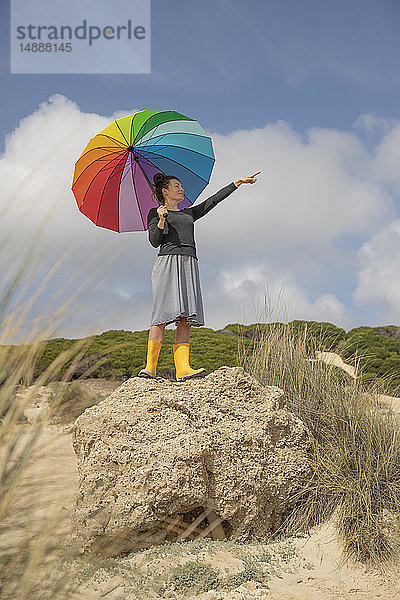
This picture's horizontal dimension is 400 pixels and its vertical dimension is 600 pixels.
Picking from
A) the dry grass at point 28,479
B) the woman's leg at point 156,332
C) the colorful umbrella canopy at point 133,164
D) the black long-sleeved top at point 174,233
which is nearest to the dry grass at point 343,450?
the woman's leg at point 156,332

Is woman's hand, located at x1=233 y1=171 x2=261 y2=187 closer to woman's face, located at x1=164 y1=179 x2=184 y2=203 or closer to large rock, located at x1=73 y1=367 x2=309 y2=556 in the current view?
woman's face, located at x1=164 y1=179 x2=184 y2=203

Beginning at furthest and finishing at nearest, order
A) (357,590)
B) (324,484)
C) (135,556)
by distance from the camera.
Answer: (324,484)
(135,556)
(357,590)

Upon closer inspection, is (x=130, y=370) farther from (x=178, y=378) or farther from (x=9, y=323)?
(x=9, y=323)

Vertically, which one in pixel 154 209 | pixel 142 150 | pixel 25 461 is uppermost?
pixel 142 150

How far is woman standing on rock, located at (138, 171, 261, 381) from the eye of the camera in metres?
4.65

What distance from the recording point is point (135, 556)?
3775 millimetres

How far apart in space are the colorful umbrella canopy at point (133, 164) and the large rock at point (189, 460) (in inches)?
73.9

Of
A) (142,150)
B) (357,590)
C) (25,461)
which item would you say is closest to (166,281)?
(142,150)

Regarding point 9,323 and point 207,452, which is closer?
point 9,323

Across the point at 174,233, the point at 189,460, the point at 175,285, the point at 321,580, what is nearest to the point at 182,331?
the point at 175,285

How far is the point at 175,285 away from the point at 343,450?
2029 mm

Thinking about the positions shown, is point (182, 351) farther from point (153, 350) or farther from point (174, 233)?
point (174, 233)

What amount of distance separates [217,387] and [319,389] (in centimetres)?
113

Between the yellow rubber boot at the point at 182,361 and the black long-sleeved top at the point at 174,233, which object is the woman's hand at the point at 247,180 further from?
the yellow rubber boot at the point at 182,361
